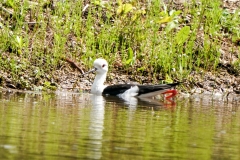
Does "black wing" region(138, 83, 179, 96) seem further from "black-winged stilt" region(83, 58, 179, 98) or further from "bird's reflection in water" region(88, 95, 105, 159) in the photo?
"bird's reflection in water" region(88, 95, 105, 159)

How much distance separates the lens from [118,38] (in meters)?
16.2

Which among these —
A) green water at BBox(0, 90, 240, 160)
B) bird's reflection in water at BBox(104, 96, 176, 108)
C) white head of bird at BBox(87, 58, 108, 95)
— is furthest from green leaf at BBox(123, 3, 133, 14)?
green water at BBox(0, 90, 240, 160)

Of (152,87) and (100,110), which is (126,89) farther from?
(100,110)

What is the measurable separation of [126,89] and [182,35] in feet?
8.68

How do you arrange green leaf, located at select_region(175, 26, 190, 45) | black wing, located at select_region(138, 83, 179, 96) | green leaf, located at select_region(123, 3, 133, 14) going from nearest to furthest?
black wing, located at select_region(138, 83, 179, 96), green leaf, located at select_region(175, 26, 190, 45), green leaf, located at select_region(123, 3, 133, 14)

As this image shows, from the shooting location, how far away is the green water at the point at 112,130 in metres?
7.23

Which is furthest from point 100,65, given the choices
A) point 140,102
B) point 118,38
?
point 140,102

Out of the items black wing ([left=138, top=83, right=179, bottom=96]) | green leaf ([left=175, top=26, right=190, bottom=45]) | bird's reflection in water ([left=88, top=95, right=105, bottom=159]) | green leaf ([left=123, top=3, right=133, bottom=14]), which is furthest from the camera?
green leaf ([left=123, top=3, right=133, bottom=14])

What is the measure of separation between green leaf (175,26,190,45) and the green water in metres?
3.95

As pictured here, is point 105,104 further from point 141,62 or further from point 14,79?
point 141,62

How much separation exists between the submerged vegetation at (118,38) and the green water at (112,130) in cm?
269

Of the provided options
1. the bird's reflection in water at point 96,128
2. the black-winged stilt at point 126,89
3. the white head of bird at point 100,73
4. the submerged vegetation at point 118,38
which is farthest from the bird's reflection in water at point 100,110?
the submerged vegetation at point 118,38

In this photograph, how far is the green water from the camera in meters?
7.23

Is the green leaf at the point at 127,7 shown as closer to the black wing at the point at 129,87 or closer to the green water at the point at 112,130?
A: the black wing at the point at 129,87
